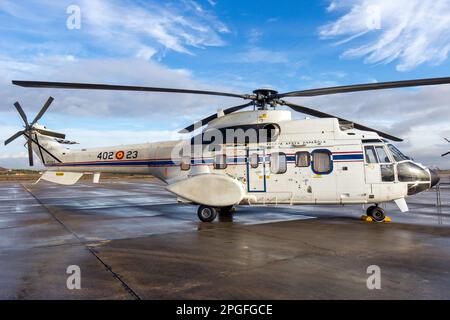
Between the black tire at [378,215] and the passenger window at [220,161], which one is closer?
the black tire at [378,215]

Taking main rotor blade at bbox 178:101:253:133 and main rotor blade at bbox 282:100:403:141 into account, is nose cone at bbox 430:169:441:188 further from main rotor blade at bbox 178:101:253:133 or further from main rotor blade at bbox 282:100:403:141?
main rotor blade at bbox 178:101:253:133

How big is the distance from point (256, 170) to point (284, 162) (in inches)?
41.9

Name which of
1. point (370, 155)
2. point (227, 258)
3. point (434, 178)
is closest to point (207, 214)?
point (227, 258)

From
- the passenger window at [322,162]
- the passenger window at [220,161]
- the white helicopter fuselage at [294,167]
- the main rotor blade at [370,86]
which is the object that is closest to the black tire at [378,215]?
the white helicopter fuselage at [294,167]

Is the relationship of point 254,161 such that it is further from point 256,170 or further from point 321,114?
point 321,114

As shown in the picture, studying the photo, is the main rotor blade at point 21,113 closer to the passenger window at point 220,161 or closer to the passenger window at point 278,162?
the passenger window at point 220,161

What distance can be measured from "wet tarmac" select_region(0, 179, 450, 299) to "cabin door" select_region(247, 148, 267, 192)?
53.6 inches

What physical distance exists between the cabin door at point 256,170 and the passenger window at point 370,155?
3541mm

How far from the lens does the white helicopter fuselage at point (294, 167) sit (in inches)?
459

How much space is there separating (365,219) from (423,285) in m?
7.44

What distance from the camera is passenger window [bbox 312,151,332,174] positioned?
1198 centimetres
